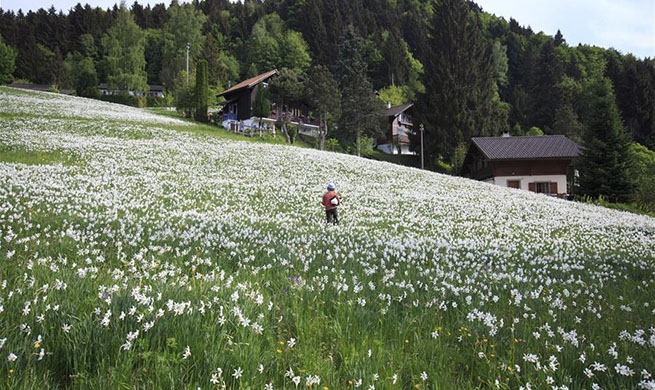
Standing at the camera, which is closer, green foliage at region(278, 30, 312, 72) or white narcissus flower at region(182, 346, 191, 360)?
white narcissus flower at region(182, 346, 191, 360)

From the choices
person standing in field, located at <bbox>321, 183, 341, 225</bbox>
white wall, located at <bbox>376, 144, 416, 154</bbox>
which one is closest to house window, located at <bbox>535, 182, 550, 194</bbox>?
white wall, located at <bbox>376, 144, 416, 154</bbox>

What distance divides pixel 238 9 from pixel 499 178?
449 ft

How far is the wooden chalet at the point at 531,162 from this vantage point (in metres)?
52.3

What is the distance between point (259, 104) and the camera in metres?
63.7

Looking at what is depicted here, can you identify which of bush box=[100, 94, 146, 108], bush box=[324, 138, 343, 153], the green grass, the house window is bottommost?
the house window

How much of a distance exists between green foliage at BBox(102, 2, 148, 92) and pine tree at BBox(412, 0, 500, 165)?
213ft

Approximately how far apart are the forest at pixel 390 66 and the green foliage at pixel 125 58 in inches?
13.4

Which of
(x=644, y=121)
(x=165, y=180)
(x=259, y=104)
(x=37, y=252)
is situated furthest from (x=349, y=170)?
(x=644, y=121)

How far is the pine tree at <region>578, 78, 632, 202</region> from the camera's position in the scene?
41.8 metres

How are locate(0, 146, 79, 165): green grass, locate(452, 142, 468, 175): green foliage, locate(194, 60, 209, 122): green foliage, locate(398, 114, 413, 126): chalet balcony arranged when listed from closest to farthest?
locate(0, 146, 79, 165): green grass → locate(194, 60, 209, 122): green foliage → locate(452, 142, 468, 175): green foliage → locate(398, 114, 413, 126): chalet balcony

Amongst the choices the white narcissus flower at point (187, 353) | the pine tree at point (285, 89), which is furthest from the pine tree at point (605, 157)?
the white narcissus flower at point (187, 353)

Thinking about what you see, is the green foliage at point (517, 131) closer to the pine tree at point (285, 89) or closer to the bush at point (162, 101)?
the pine tree at point (285, 89)

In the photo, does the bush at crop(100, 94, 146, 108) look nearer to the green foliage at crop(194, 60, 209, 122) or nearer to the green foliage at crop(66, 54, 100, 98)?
the green foliage at crop(66, 54, 100, 98)

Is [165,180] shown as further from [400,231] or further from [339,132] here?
[339,132]
